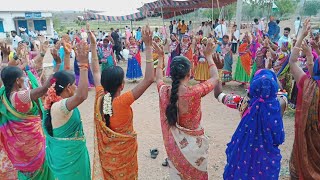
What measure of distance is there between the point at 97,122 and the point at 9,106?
0.93 meters

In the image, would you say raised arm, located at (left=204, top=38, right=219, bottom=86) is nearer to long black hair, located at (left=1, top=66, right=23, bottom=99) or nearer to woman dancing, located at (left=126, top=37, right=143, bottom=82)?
long black hair, located at (left=1, top=66, right=23, bottom=99)

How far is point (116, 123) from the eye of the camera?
2.50m

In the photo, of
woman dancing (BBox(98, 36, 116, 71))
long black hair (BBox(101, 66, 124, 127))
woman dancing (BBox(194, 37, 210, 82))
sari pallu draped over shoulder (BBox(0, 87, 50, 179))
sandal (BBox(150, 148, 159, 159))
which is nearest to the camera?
long black hair (BBox(101, 66, 124, 127))

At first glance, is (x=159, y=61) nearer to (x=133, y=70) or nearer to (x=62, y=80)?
(x=62, y=80)

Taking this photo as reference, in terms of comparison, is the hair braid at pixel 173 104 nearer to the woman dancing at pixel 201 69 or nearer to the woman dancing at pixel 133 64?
the woman dancing at pixel 201 69

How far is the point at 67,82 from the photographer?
2588 millimetres

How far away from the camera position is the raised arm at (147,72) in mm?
2373

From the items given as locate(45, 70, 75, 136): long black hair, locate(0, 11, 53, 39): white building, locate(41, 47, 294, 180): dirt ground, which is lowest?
locate(41, 47, 294, 180): dirt ground

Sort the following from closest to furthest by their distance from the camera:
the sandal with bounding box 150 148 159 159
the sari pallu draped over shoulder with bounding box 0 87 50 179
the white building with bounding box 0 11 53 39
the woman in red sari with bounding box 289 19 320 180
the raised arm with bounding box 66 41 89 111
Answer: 1. the raised arm with bounding box 66 41 89 111
2. the woman in red sari with bounding box 289 19 320 180
3. the sari pallu draped over shoulder with bounding box 0 87 50 179
4. the sandal with bounding box 150 148 159 159
5. the white building with bounding box 0 11 53 39

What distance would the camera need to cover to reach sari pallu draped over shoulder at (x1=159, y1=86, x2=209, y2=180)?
2.61m

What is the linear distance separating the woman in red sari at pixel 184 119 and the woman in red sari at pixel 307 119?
86 cm

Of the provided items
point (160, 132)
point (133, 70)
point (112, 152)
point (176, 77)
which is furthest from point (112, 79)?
point (133, 70)

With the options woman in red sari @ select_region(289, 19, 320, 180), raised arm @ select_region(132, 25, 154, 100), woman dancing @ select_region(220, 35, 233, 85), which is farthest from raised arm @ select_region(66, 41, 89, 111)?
woman dancing @ select_region(220, 35, 233, 85)

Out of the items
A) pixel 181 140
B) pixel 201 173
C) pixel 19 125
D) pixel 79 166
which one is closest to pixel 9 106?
pixel 19 125
